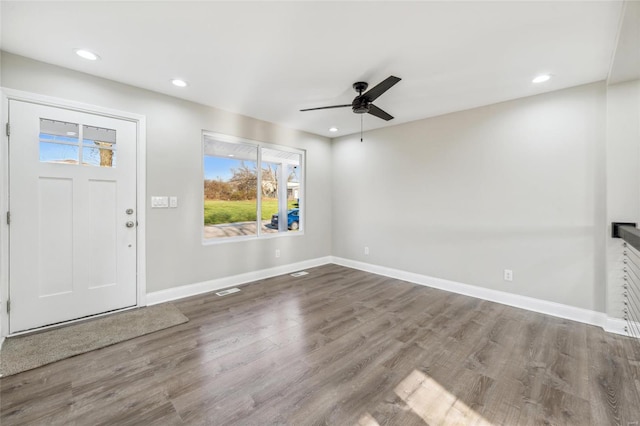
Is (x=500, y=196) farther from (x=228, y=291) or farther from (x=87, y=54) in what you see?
(x=87, y=54)

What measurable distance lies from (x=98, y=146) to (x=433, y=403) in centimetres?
397

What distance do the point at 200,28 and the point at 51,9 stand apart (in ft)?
3.33

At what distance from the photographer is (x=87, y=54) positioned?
2484mm

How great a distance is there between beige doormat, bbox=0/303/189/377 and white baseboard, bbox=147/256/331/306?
0.71ft

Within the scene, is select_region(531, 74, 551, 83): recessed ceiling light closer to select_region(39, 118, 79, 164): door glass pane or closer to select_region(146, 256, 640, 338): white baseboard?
select_region(146, 256, 640, 338): white baseboard

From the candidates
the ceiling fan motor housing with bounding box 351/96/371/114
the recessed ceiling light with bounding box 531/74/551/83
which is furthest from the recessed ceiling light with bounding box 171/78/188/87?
the recessed ceiling light with bounding box 531/74/551/83

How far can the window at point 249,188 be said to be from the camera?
3955mm

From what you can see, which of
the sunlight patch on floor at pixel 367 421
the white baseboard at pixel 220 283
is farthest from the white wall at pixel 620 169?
the white baseboard at pixel 220 283

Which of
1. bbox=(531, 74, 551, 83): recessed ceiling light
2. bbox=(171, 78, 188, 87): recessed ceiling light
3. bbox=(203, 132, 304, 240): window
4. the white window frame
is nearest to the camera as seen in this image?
bbox=(531, 74, 551, 83): recessed ceiling light

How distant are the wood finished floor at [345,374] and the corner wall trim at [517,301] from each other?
0.15 meters

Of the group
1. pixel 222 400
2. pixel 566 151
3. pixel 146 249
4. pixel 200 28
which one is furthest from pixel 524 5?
pixel 146 249

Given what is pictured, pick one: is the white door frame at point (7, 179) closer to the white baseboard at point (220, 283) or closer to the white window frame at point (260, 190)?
the white baseboard at point (220, 283)

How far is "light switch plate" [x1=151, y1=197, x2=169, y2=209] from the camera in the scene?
3311mm

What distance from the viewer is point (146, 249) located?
326cm
